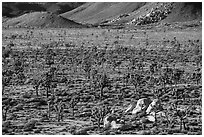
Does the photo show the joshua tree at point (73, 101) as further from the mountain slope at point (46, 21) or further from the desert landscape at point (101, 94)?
the mountain slope at point (46, 21)

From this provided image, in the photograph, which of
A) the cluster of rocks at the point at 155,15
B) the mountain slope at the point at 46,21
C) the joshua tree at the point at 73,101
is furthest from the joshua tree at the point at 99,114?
the cluster of rocks at the point at 155,15

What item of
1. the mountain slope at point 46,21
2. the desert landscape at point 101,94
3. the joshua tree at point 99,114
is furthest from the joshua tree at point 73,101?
the mountain slope at point 46,21

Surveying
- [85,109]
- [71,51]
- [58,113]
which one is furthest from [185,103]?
[71,51]

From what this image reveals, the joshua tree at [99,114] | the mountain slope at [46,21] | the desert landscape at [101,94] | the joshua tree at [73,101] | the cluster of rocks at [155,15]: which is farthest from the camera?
the cluster of rocks at [155,15]

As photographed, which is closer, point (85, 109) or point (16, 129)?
point (16, 129)

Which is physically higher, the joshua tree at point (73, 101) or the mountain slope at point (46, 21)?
the mountain slope at point (46, 21)

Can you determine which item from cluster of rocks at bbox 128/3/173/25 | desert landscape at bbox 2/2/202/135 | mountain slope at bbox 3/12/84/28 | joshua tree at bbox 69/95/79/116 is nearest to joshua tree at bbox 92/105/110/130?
desert landscape at bbox 2/2/202/135

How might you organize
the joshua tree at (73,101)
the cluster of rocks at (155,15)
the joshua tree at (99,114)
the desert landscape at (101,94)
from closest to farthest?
1. the desert landscape at (101,94)
2. the joshua tree at (99,114)
3. the joshua tree at (73,101)
4. the cluster of rocks at (155,15)

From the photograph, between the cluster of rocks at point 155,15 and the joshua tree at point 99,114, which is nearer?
the joshua tree at point 99,114

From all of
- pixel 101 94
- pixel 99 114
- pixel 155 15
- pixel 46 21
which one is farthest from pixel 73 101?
pixel 155 15

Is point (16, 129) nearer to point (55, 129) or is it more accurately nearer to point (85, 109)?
point (55, 129)
